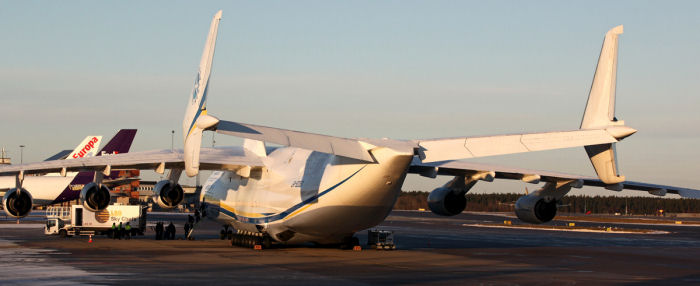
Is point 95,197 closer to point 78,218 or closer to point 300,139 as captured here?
point 300,139

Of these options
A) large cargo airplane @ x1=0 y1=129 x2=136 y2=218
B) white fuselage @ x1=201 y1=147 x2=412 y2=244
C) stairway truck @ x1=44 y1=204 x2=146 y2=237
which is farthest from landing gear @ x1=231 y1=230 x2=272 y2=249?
large cargo airplane @ x1=0 y1=129 x2=136 y2=218

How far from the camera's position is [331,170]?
22188mm

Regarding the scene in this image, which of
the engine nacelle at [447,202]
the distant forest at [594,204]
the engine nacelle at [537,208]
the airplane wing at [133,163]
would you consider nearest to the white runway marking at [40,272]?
the airplane wing at [133,163]

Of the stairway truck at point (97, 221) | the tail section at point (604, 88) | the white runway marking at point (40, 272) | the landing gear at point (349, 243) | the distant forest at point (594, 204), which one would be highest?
the tail section at point (604, 88)

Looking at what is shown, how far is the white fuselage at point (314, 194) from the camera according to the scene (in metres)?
21.1

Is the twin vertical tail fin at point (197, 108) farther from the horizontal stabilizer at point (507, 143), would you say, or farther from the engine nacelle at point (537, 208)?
the engine nacelle at point (537, 208)

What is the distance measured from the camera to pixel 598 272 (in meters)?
19.9

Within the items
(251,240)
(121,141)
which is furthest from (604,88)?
(121,141)

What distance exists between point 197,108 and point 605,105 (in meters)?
8.85

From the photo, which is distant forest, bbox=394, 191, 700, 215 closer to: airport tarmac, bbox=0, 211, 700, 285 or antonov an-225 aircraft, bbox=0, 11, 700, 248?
airport tarmac, bbox=0, 211, 700, 285

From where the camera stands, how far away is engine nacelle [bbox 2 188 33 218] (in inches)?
971

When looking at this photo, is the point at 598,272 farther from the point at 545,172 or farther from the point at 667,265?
the point at 545,172

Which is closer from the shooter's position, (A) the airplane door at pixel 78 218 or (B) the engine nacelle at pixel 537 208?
(B) the engine nacelle at pixel 537 208

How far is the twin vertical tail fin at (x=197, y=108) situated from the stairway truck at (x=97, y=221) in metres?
18.0
